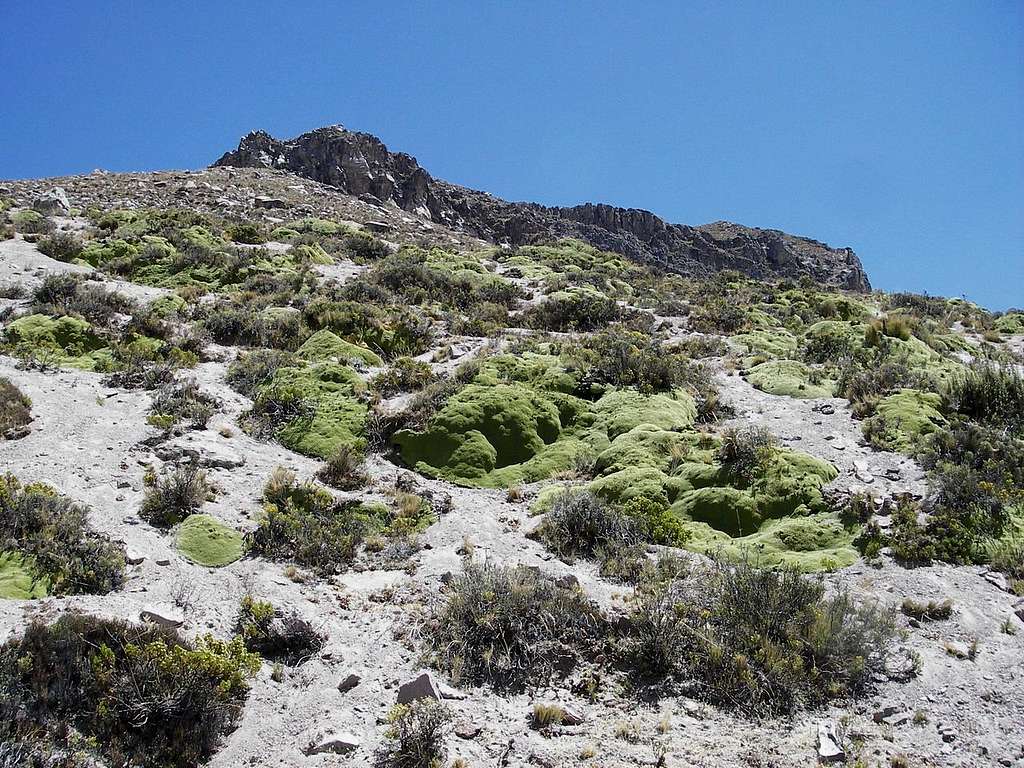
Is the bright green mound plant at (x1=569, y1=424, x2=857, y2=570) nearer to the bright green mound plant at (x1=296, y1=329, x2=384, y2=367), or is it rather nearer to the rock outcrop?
the bright green mound plant at (x1=296, y1=329, x2=384, y2=367)

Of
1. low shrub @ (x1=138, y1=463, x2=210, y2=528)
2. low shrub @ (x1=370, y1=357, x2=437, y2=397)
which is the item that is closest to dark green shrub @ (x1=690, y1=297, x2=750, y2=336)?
low shrub @ (x1=370, y1=357, x2=437, y2=397)

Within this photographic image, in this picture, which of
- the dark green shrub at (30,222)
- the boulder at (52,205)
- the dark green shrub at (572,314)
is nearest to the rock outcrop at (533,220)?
the boulder at (52,205)

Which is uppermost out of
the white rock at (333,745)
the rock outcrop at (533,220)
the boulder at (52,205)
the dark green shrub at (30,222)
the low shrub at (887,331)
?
the rock outcrop at (533,220)

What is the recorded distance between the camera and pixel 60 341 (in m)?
12.6

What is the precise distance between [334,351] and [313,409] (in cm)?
279

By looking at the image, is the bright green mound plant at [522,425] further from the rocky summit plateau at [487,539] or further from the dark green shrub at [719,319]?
the dark green shrub at [719,319]

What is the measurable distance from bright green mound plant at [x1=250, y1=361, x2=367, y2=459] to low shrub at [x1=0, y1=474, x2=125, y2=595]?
3.84 metres

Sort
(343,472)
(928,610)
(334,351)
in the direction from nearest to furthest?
(928,610) → (343,472) → (334,351)

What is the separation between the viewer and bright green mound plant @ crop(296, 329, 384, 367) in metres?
13.9

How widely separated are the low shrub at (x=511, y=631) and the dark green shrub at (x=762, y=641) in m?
0.59

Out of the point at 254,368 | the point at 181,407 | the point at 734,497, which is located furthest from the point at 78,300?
the point at 734,497

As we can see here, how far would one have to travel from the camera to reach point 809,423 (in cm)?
1126

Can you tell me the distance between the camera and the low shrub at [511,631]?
6.04 meters

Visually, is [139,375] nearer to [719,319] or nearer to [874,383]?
[874,383]
